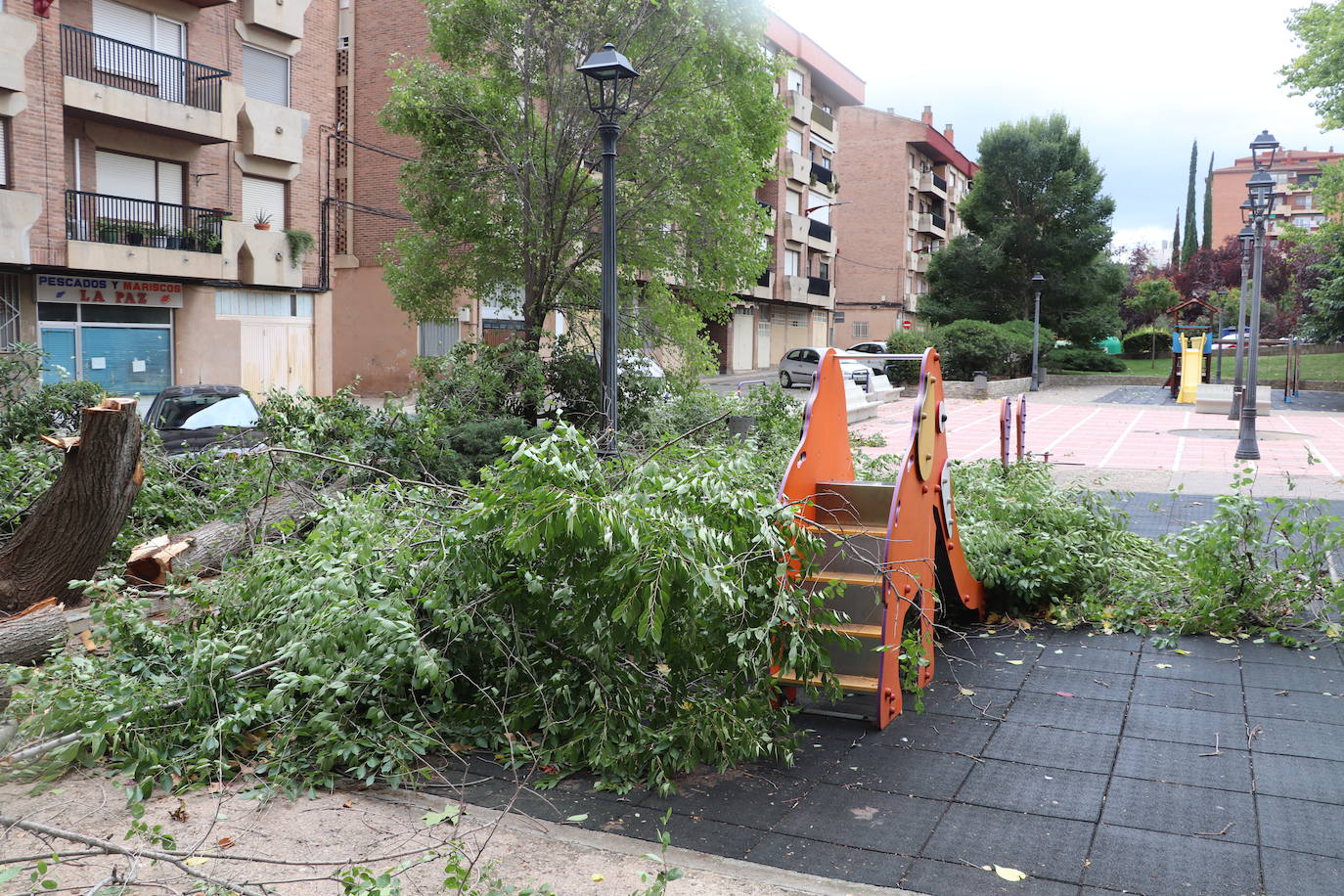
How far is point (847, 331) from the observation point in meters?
61.1

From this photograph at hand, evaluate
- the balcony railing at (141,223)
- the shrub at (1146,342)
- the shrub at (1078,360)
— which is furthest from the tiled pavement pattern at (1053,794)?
the shrub at (1146,342)

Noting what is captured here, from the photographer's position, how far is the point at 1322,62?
2662 cm

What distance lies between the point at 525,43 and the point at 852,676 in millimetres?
11021

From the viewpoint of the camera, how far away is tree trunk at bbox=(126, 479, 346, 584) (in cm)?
633

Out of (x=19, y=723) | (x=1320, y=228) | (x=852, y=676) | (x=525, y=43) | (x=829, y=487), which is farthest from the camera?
(x=1320, y=228)

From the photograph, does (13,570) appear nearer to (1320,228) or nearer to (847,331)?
(1320,228)

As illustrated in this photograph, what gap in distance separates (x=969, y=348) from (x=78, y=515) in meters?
30.8

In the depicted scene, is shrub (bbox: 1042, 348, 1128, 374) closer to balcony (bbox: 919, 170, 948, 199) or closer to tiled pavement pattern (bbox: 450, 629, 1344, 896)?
balcony (bbox: 919, 170, 948, 199)

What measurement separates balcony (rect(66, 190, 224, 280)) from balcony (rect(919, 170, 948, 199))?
4633cm

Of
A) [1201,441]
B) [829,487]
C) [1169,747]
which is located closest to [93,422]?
[829,487]

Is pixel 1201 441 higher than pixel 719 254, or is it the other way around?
pixel 719 254

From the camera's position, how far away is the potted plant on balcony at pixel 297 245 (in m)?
25.5

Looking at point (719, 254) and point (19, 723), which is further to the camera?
point (719, 254)

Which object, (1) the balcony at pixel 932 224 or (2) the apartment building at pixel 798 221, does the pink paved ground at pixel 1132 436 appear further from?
(1) the balcony at pixel 932 224
